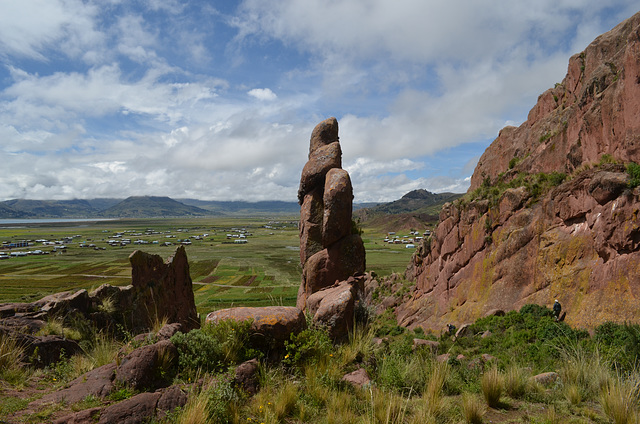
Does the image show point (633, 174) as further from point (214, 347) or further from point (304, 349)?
point (214, 347)

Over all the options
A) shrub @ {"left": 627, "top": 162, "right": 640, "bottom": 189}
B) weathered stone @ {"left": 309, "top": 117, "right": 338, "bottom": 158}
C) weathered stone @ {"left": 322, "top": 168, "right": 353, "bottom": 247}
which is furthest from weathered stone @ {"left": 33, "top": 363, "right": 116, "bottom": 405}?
shrub @ {"left": 627, "top": 162, "right": 640, "bottom": 189}

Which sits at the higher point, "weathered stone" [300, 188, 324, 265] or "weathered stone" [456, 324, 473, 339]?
"weathered stone" [300, 188, 324, 265]

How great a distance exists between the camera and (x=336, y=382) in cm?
739

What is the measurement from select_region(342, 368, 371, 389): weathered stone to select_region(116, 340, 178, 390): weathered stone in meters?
4.05

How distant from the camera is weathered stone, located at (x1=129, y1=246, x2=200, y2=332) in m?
19.2

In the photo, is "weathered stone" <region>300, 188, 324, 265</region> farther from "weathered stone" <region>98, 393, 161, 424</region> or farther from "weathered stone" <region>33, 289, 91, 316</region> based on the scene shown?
"weathered stone" <region>98, 393, 161, 424</region>

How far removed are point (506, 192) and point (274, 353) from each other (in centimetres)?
2850

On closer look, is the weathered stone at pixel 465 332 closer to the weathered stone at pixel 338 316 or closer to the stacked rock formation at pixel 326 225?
the stacked rock formation at pixel 326 225

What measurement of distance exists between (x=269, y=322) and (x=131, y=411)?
352 cm

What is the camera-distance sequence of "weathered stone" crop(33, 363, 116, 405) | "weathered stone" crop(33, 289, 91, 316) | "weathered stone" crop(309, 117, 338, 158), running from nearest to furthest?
"weathered stone" crop(33, 363, 116, 405), "weathered stone" crop(33, 289, 91, 316), "weathered stone" crop(309, 117, 338, 158)

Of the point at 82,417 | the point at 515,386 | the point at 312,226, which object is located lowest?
the point at 515,386

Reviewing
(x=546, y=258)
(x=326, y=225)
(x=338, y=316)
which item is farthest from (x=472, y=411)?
(x=546, y=258)

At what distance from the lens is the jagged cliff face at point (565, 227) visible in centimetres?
1994

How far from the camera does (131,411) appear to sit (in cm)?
567
